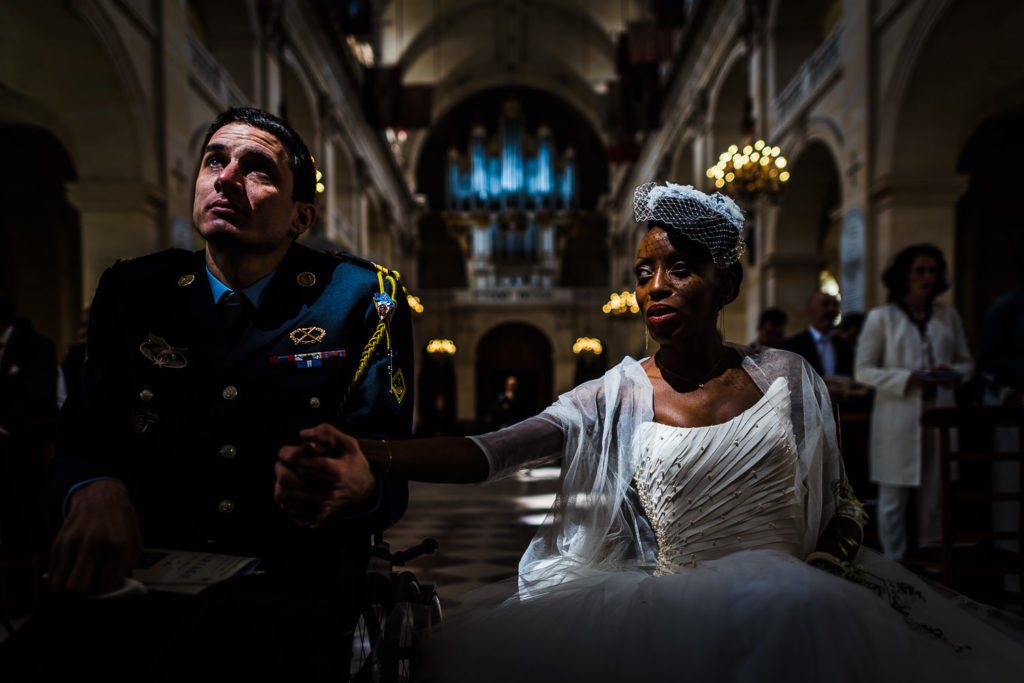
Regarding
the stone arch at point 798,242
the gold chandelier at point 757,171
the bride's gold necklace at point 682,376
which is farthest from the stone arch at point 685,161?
the bride's gold necklace at point 682,376

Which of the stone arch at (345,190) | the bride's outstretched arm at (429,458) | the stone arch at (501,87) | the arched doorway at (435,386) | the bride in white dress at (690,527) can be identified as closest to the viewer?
the bride in white dress at (690,527)

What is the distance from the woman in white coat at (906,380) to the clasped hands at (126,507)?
152 inches

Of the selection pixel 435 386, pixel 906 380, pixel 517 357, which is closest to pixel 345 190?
pixel 435 386

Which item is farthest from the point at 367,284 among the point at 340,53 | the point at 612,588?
the point at 340,53

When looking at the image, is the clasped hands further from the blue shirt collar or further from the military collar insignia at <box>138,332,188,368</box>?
the blue shirt collar

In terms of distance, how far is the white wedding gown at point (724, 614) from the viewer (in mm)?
1258

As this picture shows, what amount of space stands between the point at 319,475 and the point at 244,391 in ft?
1.27

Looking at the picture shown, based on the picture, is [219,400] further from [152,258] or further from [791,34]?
[791,34]

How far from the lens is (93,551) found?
1188mm

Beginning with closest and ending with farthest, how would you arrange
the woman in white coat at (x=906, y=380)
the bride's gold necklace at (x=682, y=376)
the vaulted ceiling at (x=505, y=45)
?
the bride's gold necklace at (x=682, y=376) → the woman in white coat at (x=906, y=380) → the vaulted ceiling at (x=505, y=45)

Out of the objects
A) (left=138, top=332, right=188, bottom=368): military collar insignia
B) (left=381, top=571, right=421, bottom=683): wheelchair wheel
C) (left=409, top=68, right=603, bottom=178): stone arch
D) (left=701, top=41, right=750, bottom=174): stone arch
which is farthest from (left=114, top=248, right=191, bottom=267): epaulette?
(left=409, top=68, right=603, bottom=178): stone arch

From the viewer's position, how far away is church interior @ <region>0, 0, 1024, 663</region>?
21.1 ft

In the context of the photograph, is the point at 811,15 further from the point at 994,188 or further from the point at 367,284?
the point at 367,284

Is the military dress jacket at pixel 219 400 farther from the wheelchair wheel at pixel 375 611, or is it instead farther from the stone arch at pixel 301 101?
the stone arch at pixel 301 101
